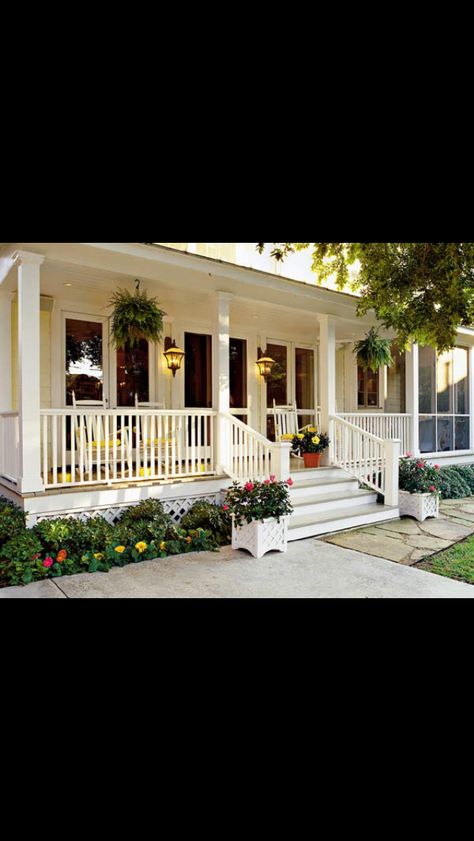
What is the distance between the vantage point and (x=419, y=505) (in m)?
7.19

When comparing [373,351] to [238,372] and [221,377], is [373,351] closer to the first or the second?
[238,372]

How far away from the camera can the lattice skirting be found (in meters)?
5.32

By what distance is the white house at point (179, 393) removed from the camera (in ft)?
17.7

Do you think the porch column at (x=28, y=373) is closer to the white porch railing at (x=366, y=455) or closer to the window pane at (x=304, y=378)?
the white porch railing at (x=366, y=455)

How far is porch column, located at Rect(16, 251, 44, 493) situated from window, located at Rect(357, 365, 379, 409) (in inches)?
307

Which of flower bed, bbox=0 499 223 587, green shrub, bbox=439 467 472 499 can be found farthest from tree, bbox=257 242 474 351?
green shrub, bbox=439 467 472 499

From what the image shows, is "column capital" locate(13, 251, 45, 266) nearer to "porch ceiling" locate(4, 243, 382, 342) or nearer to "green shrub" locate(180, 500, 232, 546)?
"porch ceiling" locate(4, 243, 382, 342)

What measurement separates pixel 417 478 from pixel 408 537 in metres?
1.57

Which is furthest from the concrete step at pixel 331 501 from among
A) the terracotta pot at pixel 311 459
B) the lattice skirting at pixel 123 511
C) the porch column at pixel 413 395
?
the porch column at pixel 413 395

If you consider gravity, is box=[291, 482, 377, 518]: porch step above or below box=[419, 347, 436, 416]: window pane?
below
